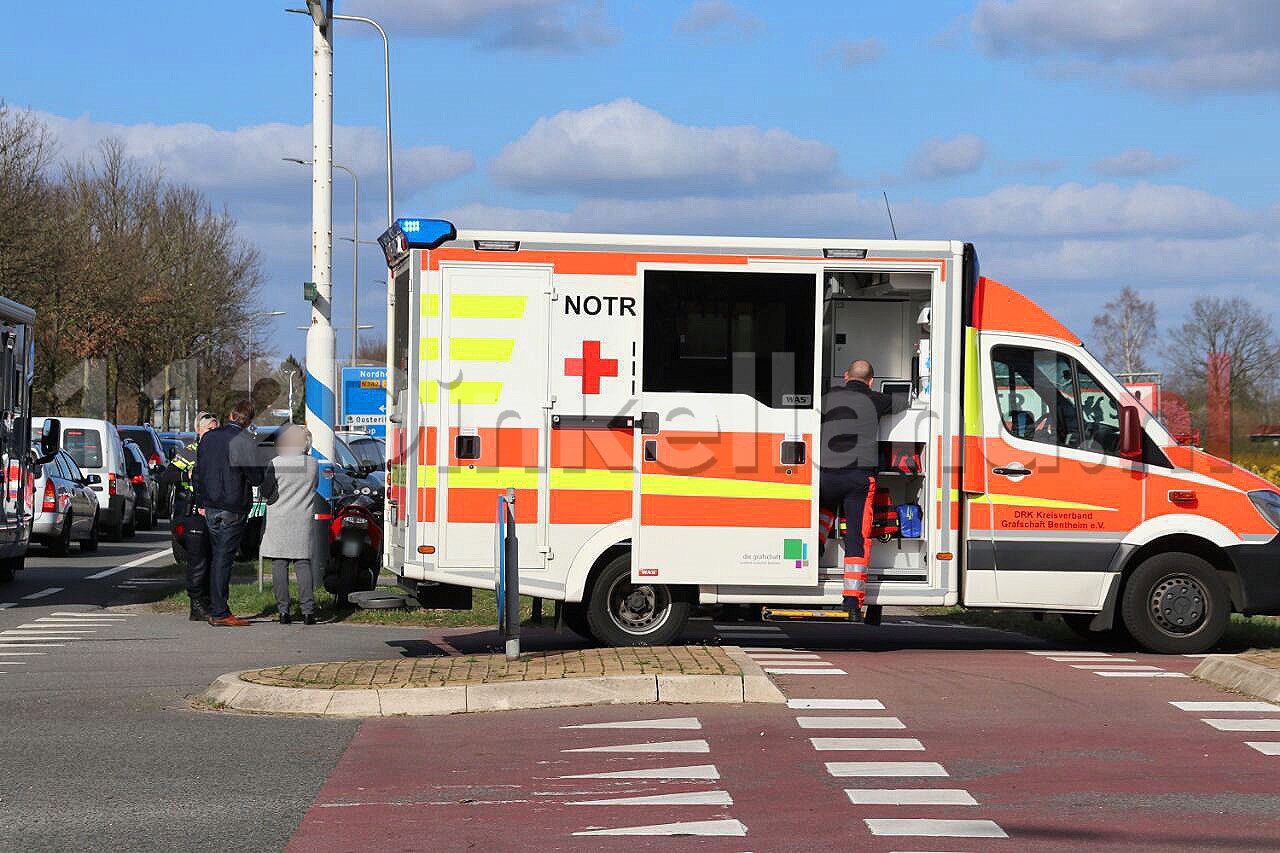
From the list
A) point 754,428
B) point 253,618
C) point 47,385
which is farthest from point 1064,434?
point 47,385

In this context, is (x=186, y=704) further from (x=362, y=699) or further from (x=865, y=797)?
(x=865, y=797)

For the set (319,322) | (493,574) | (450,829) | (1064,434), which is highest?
(319,322)

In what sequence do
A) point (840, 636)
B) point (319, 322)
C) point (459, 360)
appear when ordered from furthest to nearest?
point (319, 322) → point (840, 636) → point (459, 360)

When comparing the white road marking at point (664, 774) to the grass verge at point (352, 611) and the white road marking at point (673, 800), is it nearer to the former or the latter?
the white road marking at point (673, 800)

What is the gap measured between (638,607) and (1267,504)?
15.6 feet

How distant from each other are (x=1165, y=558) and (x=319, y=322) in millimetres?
8344

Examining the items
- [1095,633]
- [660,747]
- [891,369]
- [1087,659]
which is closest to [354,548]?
[891,369]

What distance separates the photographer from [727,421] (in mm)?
12055

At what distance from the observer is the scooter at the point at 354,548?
51.8 feet

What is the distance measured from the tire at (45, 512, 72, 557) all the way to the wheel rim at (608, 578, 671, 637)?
593 inches

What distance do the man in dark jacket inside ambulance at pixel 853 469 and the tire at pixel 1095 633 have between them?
1780 mm

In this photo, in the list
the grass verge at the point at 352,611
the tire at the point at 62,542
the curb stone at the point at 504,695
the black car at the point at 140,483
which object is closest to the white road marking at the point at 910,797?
the curb stone at the point at 504,695

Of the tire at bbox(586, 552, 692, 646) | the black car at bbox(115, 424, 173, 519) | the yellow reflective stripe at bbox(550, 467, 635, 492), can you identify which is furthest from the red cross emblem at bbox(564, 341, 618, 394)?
the black car at bbox(115, 424, 173, 519)

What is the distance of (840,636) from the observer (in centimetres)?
1433
